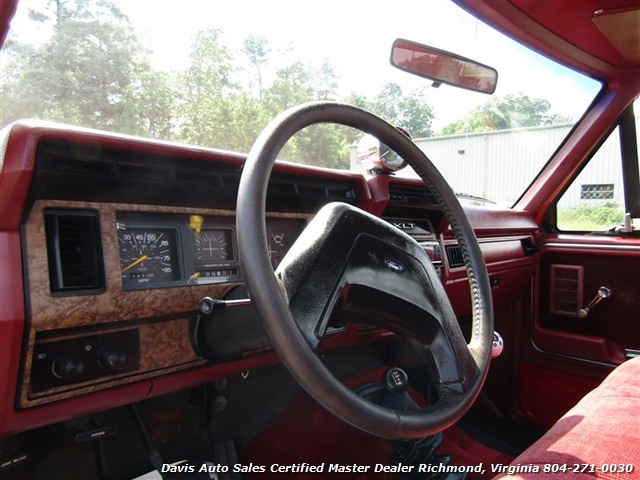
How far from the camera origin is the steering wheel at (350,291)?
773mm

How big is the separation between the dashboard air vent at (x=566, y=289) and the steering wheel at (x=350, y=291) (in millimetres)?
1707

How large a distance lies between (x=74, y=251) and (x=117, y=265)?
11cm

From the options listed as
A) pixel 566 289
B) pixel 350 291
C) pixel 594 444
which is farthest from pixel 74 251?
pixel 566 289

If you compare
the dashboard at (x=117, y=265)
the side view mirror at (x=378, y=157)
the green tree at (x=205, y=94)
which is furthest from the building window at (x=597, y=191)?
the green tree at (x=205, y=94)

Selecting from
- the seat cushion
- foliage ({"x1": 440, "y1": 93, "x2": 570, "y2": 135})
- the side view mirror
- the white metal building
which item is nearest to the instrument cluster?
the side view mirror

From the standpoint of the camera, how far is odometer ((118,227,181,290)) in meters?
1.28

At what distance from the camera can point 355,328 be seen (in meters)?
1.88

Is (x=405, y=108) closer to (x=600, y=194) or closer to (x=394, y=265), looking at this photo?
(x=600, y=194)

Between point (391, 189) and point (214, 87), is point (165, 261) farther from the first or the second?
point (391, 189)

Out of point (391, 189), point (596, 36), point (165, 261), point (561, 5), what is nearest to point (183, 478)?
point (165, 261)

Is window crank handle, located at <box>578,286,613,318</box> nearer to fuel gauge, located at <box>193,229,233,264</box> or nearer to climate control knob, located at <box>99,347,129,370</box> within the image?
fuel gauge, located at <box>193,229,233,264</box>

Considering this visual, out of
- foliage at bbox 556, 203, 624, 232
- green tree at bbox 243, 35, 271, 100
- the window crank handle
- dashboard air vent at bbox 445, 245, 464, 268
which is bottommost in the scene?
the window crank handle

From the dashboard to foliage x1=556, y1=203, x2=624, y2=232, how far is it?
6.27 feet

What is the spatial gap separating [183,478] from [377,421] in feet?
3.77
